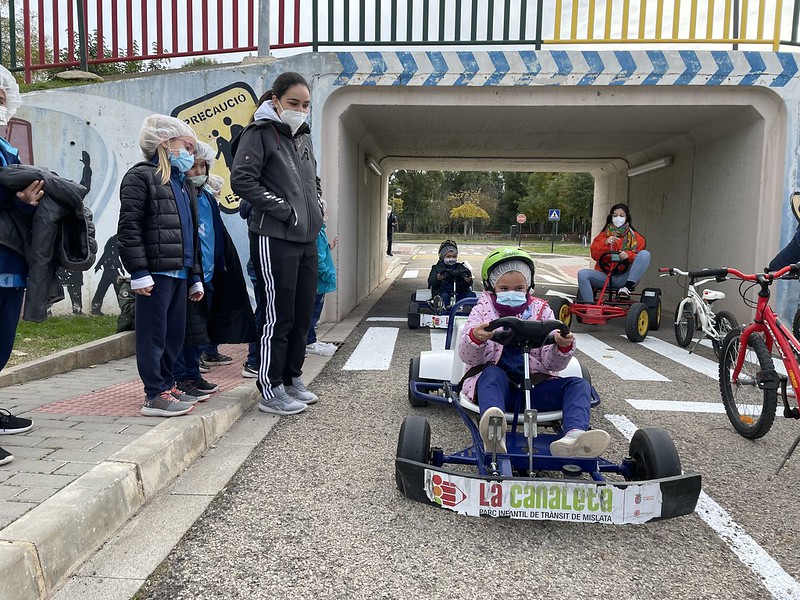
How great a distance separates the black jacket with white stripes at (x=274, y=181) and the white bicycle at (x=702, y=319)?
12.8 ft

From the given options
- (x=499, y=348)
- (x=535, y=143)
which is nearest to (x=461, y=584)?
(x=499, y=348)

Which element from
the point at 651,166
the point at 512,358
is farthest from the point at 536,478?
the point at 651,166

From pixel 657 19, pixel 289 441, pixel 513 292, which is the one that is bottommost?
pixel 289 441

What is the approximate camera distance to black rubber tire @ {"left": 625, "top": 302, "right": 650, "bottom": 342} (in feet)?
25.4

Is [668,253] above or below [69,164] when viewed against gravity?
below

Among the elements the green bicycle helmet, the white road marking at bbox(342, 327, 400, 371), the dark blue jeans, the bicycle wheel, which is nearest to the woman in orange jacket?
the white road marking at bbox(342, 327, 400, 371)

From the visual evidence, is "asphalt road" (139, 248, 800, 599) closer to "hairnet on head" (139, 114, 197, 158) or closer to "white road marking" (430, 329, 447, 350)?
"hairnet on head" (139, 114, 197, 158)

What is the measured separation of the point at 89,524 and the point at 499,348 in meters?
2.17

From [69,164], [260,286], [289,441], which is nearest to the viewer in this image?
[289,441]

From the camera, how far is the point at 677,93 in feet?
26.1

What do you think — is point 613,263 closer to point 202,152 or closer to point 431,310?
point 431,310

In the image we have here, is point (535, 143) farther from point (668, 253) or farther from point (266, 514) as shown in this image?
point (266, 514)

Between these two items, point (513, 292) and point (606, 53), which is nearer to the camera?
point (513, 292)

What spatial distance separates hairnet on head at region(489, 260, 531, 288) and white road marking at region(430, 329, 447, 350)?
3660 millimetres
